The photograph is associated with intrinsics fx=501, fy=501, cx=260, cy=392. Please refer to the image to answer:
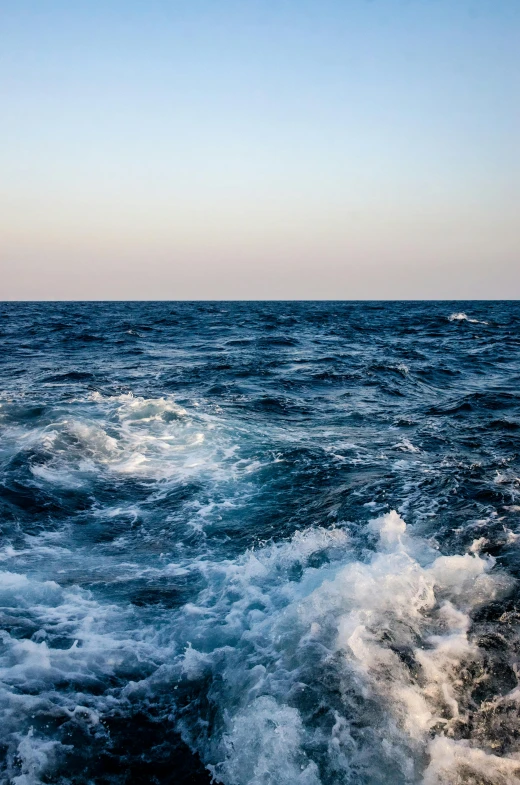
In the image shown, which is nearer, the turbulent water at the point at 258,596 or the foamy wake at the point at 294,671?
the foamy wake at the point at 294,671

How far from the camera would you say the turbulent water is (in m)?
3.29

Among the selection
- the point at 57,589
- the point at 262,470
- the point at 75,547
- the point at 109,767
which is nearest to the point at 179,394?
the point at 262,470

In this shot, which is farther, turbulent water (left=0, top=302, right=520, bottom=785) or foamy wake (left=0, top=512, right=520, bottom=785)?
turbulent water (left=0, top=302, right=520, bottom=785)

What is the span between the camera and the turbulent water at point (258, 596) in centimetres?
329

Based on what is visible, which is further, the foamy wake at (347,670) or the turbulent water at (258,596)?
the turbulent water at (258,596)

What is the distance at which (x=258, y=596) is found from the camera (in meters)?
5.04

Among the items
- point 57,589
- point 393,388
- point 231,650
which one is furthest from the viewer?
point 393,388

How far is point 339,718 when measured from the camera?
343cm

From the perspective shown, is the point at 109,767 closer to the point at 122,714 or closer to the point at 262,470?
the point at 122,714

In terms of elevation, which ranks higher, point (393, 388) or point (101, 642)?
point (393, 388)

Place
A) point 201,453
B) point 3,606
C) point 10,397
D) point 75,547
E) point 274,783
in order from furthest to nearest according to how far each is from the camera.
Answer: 1. point 10,397
2. point 201,453
3. point 75,547
4. point 3,606
5. point 274,783

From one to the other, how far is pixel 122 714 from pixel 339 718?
154 cm

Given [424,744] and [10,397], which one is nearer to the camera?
[424,744]

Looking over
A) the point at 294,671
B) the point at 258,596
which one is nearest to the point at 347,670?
the point at 294,671
